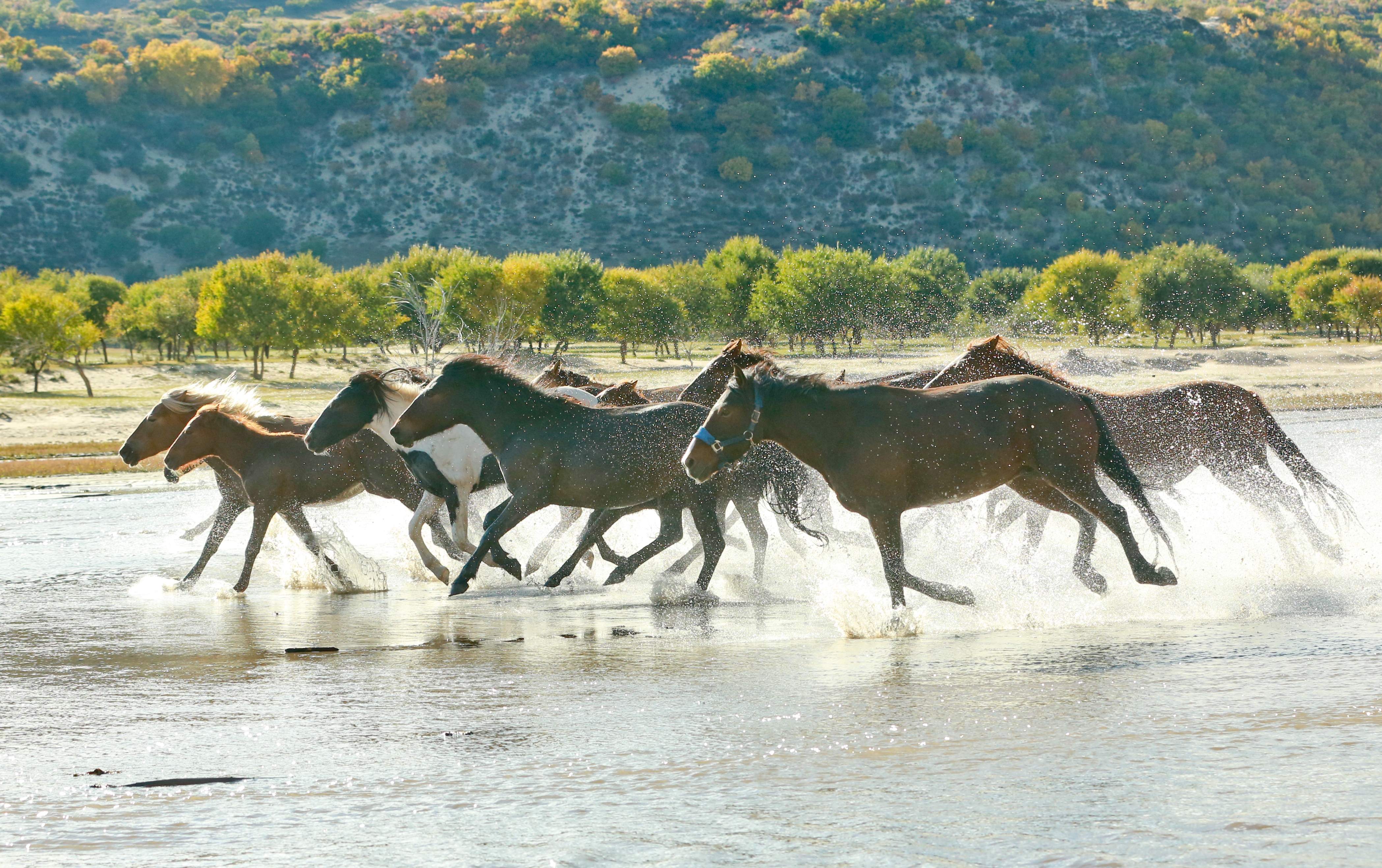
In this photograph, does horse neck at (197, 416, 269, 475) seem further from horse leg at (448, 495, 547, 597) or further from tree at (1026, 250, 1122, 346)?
tree at (1026, 250, 1122, 346)

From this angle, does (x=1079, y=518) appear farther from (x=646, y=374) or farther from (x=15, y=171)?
(x=15, y=171)

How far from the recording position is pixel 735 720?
20.6 ft

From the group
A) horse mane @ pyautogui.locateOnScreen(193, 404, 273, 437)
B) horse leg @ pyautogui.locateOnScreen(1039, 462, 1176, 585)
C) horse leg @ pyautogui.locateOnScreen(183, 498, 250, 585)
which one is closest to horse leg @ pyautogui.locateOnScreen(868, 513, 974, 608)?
horse leg @ pyautogui.locateOnScreen(1039, 462, 1176, 585)

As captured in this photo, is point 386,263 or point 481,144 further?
point 481,144

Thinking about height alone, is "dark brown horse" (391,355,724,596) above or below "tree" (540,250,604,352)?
below

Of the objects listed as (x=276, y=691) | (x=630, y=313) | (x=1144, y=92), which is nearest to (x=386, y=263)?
(x=630, y=313)

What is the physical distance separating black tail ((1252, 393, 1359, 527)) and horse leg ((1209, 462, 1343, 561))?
0.14 m

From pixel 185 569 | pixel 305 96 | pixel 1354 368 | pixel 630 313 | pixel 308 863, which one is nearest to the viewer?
pixel 308 863

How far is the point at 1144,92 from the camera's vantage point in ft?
433

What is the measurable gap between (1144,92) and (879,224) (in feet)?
118

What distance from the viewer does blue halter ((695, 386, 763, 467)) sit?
28.2 feet

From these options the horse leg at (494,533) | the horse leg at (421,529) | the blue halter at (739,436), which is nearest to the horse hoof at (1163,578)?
the blue halter at (739,436)

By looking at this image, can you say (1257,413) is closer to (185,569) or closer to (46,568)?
(185,569)

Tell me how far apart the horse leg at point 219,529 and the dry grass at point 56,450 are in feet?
67.4
